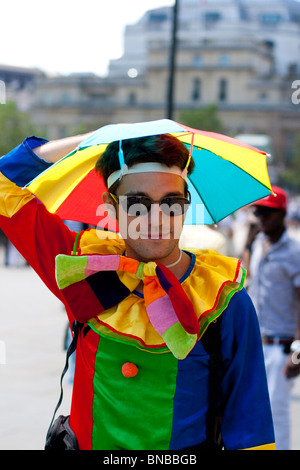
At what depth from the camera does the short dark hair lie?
202 centimetres

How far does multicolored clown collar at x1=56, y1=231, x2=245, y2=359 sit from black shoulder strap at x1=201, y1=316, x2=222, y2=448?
28mm

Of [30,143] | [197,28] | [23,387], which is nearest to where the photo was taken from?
[30,143]

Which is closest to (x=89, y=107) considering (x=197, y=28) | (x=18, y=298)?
(x=197, y=28)

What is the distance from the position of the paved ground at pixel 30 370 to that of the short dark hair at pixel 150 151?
3246 millimetres

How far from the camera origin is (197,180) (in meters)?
2.41

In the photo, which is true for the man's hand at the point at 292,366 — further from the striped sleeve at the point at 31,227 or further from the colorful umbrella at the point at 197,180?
the striped sleeve at the point at 31,227

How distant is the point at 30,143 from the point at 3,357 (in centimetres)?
522

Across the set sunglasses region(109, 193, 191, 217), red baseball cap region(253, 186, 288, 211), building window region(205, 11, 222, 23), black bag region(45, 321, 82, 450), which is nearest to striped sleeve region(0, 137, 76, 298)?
black bag region(45, 321, 82, 450)

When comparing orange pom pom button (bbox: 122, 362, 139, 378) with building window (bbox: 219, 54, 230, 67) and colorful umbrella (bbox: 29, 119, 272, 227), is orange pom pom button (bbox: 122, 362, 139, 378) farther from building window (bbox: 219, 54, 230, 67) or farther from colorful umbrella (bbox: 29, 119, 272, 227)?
building window (bbox: 219, 54, 230, 67)

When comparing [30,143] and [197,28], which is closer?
[30,143]

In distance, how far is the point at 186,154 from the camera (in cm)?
213

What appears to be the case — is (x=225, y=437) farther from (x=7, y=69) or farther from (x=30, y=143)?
(x=7, y=69)

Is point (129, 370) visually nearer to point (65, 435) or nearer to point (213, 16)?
Answer: point (65, 435)

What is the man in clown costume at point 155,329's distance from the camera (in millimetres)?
1927
